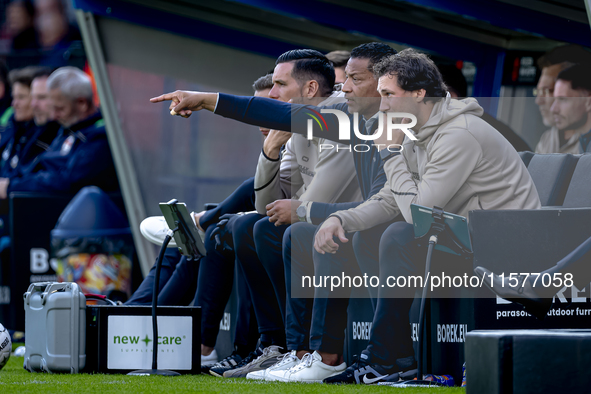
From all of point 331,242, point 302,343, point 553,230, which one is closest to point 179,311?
point 302,343

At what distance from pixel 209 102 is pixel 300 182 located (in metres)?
1.01

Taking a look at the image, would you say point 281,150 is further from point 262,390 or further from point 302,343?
point 262,390

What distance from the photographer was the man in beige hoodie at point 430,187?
3.67 meters

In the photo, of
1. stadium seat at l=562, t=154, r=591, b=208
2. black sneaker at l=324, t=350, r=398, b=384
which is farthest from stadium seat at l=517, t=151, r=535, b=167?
black sneaker at l=324, t=350, r=398, b=384

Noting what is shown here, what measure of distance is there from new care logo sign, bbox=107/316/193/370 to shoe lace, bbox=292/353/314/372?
0.67 meters

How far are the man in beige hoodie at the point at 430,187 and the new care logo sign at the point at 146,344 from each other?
2.87 ft

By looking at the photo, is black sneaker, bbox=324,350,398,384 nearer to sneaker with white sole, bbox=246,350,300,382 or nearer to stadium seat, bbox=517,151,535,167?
sneaker with white sole, bbox=246,350,300,382

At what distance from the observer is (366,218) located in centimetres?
390

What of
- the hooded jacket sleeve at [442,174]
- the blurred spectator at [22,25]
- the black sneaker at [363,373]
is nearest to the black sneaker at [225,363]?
the black sneaker at [363,373]

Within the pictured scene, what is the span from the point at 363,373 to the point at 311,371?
0.27 meters

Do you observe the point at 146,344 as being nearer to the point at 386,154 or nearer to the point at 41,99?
the point at 386,154

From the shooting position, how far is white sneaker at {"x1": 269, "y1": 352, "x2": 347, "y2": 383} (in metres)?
3.87

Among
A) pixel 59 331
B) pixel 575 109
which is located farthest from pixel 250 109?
pixel 575 109

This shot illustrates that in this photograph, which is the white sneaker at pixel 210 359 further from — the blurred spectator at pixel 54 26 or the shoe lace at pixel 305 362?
the blurred spectator at pixel 54 26
